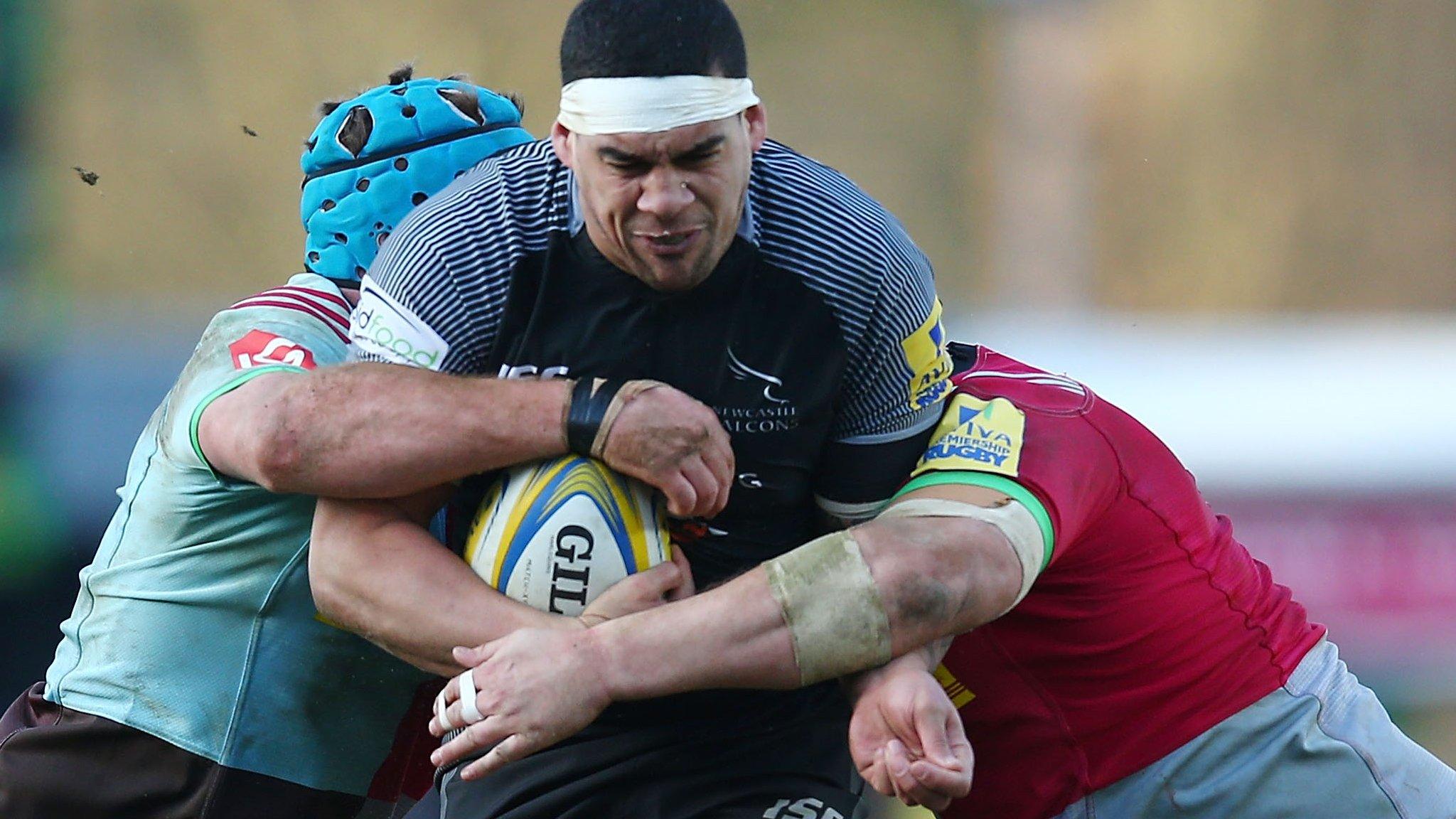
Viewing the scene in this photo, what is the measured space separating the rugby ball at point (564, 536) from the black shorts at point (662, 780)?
0.34 metres

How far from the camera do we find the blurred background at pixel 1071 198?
6.95m

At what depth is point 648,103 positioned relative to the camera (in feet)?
9.68

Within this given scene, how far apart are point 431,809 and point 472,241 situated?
1107 millimetres

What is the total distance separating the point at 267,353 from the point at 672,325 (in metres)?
0.88

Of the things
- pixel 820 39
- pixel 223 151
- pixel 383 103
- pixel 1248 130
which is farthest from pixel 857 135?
pixel 383 103

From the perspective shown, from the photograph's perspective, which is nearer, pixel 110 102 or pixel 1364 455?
pixel 1364 455

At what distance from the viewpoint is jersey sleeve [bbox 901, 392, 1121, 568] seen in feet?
10.7

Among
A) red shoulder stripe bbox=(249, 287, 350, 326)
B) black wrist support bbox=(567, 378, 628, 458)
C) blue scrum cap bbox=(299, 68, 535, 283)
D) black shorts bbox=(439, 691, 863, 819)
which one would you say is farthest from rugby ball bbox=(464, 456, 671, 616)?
blue scrum cap bbox=(299, 68, 535, 283)

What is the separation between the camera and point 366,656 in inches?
147

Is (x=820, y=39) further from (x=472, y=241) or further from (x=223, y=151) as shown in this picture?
(x=472, y=241)

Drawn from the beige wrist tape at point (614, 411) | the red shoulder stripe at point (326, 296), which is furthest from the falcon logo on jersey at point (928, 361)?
the red shoulder stripe at point (326, 296)

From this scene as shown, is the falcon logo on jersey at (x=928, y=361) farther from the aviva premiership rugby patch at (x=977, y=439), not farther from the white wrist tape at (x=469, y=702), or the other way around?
the white wrist tape at (x=469, y=702)

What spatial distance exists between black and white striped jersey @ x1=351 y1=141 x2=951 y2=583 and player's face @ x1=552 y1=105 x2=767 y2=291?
0.07m

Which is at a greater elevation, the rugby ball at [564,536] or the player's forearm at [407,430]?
the player's forearm at [407,430]
